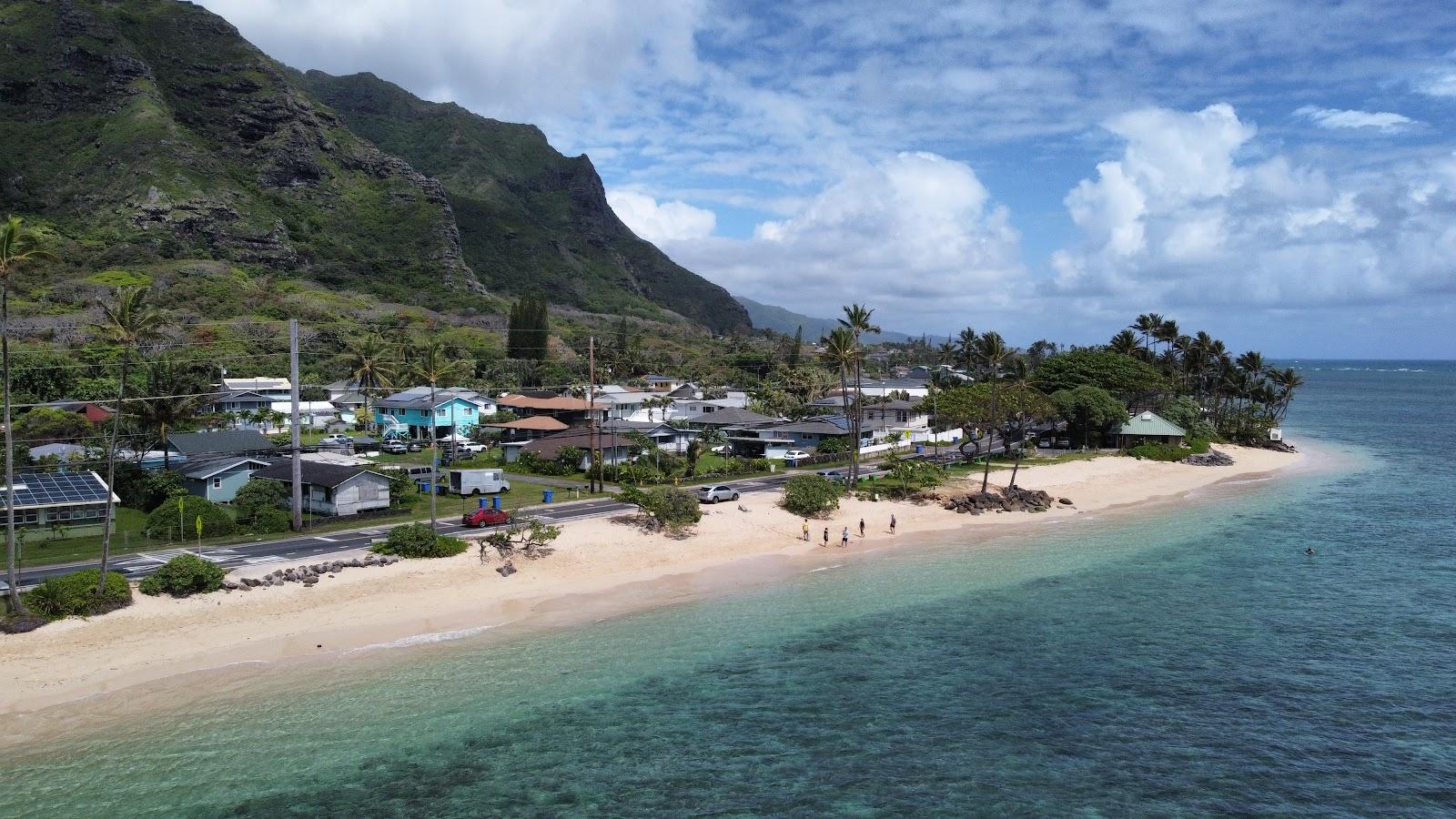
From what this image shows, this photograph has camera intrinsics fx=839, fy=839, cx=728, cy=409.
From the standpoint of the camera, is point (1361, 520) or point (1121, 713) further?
point (1361, 520)

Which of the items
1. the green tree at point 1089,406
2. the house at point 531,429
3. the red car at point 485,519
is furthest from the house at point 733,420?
the red car at point 485,519

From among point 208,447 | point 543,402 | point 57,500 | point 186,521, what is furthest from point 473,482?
point 543,402

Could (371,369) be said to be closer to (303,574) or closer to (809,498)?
(809,498)

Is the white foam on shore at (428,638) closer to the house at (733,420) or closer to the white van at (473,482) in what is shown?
the white van at (473,482)

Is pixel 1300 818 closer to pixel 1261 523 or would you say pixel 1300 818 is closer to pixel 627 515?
pixel 627 515

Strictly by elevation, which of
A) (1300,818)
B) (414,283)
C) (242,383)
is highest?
(414,283)

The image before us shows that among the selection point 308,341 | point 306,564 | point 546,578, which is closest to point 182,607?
point 306,564

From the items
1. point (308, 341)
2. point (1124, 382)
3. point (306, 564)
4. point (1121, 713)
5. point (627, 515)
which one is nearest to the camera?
point (1121, 713)
